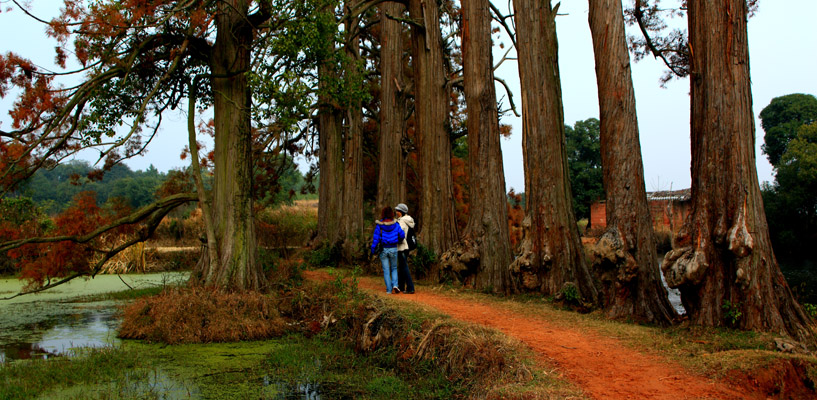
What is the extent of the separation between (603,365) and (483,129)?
6866 millimetres

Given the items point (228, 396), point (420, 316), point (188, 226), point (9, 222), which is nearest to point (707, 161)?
point (420, 316)

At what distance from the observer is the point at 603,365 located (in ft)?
20.1

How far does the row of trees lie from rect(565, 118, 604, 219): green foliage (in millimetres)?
30873

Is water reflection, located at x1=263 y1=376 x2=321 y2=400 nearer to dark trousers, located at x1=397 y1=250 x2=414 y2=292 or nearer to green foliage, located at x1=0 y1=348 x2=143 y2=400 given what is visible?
green foliage, located at x1=0 y1=348 x2=143 y2=400

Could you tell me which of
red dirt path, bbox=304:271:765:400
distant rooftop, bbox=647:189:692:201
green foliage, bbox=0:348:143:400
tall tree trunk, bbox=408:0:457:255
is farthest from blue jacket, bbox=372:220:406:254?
distant rooftop, bbox=647:189:692:201

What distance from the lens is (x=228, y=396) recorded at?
256 inches

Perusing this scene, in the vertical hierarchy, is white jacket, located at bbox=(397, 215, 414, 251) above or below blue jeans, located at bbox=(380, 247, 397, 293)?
above

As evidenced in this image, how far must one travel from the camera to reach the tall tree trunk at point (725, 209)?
23.1ft

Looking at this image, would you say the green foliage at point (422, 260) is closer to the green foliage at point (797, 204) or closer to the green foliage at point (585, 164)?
the green foliage at point (797, 204)

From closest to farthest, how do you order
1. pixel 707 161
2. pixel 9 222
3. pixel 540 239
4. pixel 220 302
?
pixel 707 161, pixel 220 302, pixel 540 239, pixel 9 222

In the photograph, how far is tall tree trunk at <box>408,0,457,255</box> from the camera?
14.2 m

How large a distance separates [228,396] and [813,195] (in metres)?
28.3

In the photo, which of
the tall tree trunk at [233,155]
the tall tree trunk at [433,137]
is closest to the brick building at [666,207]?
the tall tree trunk at [433,137]

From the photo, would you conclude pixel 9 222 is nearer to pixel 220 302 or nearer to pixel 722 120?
pixel 220 302
